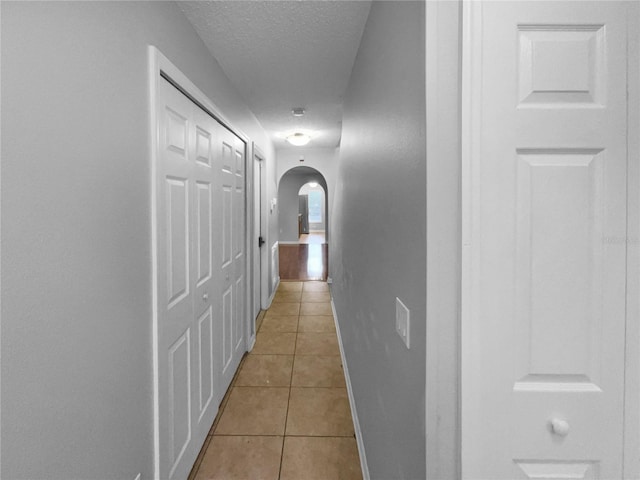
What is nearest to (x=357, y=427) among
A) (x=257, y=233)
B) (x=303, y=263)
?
(x=257, y=233)

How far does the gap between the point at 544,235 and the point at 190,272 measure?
1583 mm

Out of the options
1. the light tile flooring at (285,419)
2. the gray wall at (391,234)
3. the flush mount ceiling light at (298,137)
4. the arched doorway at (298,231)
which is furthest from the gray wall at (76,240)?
the arched doorway at (298,231)

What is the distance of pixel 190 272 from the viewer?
65.6 inches

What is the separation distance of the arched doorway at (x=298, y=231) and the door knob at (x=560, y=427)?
515 cm

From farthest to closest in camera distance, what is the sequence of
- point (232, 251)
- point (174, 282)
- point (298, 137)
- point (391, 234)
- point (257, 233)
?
point (298, 137), point (257, 233), point (232, 251), point (174, 282), point (391, 234)

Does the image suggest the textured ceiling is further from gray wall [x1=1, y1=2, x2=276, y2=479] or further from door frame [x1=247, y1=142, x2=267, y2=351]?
door frame [x1=247, y1=142, x2=267, y2=351]

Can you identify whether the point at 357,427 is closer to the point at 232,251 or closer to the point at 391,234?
the point at 391,234

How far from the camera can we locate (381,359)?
1.30 metres

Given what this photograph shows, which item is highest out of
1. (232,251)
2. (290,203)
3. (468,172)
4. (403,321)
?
(290,203)

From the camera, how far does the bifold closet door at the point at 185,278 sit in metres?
1.36

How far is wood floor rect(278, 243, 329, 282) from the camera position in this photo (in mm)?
6172

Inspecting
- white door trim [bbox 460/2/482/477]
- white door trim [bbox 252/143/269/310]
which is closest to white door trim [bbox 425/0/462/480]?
white door trim [bbox 460/2/482/477]

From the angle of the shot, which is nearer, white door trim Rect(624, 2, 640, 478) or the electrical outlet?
white door trim Rect(624, 2, 640, 478)

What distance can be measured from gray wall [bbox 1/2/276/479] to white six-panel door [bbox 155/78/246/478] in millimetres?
123
